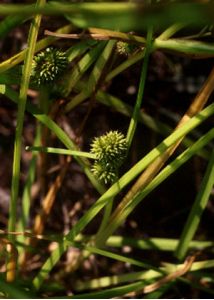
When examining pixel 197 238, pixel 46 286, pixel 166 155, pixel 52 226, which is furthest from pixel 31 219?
pixel 166 155

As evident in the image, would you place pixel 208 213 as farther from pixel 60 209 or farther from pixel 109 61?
pixel 109 61

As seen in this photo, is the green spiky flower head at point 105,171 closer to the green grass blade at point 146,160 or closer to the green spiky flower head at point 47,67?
the green grass blade at point 146,160

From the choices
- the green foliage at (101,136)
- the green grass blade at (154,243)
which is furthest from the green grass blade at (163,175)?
the green grass blade at (154,243)

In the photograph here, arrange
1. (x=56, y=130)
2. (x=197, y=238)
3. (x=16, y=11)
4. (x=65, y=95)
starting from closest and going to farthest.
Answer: (x=16, y=11)
(x=56, y=130)
(x=65, y=95)
(x=197, y=238)

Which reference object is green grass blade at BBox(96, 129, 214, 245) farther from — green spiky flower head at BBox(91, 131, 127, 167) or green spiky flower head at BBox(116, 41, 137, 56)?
green spiky flower head at BBox(116, 41, 137, 56)

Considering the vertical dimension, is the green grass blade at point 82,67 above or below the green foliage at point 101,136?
above

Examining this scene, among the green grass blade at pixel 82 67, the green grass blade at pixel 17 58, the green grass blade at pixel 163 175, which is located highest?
the green grass blade at pixel 82 67
